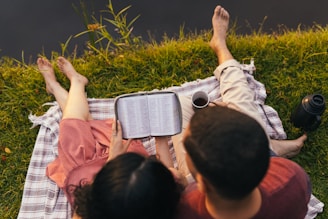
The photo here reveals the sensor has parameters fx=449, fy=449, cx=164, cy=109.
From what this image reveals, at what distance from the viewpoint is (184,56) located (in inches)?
129

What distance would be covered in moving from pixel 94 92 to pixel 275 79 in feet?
4.25

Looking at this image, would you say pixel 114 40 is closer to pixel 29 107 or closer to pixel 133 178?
pixel 29 107

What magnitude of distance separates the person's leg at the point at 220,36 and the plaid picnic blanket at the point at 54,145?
0.16m

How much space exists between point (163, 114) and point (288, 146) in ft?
3.00

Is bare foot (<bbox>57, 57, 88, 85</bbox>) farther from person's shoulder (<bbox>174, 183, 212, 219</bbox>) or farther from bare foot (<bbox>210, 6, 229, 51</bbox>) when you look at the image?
person's shoulder (<bbox>174, 183, 212, 219</bbox>)

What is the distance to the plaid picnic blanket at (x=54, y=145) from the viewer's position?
277 centimetres

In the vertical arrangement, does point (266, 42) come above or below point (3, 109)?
above

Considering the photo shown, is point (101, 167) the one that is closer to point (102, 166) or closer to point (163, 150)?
point (102, 166)

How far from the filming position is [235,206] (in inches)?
66.3

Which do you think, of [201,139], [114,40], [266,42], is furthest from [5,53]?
[201,139]

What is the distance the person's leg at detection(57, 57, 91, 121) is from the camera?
284 centimetres

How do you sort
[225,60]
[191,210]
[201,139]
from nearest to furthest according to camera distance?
[201,139] → [191,210] → [225,60]

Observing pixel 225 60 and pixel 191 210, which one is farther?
pixel 225 60

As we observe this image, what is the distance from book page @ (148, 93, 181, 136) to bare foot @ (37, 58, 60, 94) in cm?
95
